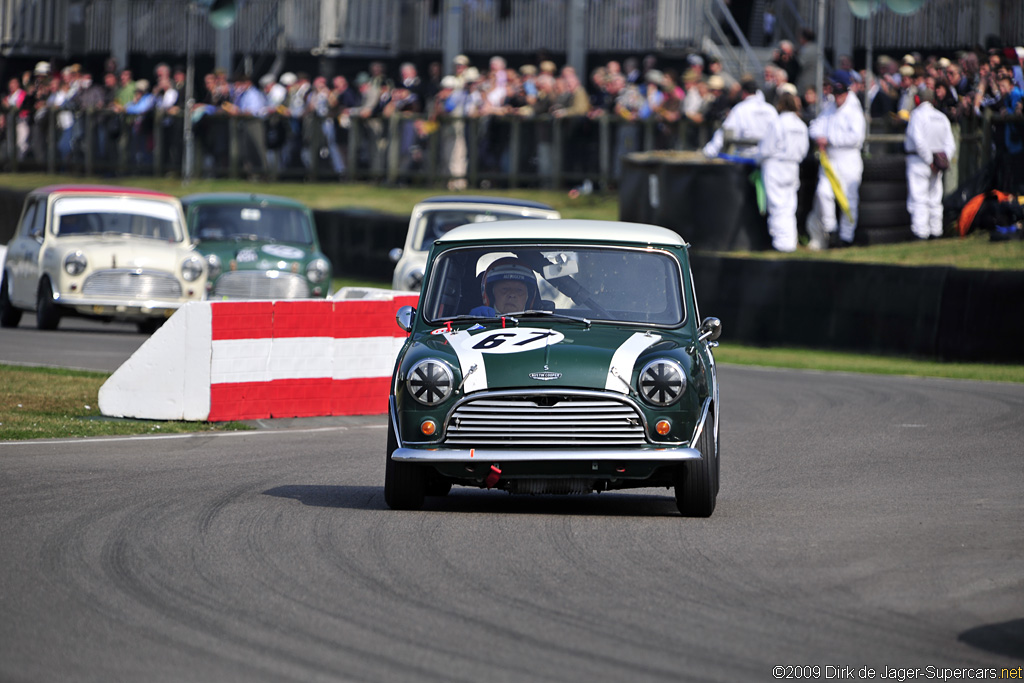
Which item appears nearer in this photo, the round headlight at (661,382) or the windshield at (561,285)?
the round headlight at (661,382)

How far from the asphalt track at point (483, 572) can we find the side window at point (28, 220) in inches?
409

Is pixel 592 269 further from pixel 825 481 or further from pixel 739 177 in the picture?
pixel 739 177

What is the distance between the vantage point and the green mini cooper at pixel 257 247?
2075 cm

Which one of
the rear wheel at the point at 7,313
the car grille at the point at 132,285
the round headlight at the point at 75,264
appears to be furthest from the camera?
the rear wheel at the point at 7,313

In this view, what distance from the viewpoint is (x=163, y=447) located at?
1121 centimetres

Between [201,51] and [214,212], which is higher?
[201,51]

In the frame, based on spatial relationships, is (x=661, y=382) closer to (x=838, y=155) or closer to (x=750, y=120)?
(x=838, y=155)

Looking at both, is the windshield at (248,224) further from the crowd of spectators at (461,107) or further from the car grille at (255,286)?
the crowd of spectators at (461,107)

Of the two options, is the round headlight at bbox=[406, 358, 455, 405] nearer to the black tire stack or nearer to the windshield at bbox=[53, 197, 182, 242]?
the windshield at bbox=[53, 197, 182, 242]

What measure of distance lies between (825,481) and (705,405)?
6.75 feet

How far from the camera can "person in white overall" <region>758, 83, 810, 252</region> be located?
21.4 metres

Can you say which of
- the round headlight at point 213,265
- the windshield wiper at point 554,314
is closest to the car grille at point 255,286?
the round headlight at point 213,265

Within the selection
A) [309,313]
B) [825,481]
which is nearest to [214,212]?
[309,313]

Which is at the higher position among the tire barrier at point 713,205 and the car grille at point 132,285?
the tire barrier at point 713,205
